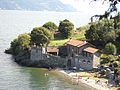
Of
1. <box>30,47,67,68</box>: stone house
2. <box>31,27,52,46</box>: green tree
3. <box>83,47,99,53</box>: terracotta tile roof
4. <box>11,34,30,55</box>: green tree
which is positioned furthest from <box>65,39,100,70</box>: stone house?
<box>11,34,30,55</box>: green tree

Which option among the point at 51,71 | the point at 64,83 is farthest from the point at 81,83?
the point at 51,71

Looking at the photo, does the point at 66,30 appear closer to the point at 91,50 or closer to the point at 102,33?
the point at 102,33

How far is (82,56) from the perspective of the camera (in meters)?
69.2

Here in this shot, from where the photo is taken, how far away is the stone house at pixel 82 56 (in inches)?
2672

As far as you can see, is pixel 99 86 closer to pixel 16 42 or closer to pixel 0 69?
pixel 0 69

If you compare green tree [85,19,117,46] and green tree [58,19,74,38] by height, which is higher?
green tree [58,19,74,38]

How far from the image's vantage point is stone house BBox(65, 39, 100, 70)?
67.9 m

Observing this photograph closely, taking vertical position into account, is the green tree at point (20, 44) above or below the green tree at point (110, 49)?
above

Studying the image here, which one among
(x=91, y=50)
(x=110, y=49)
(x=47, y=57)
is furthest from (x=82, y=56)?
(x=47, y=57)

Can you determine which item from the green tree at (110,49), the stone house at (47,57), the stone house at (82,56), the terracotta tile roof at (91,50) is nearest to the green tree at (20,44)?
the stone house at (47,57)

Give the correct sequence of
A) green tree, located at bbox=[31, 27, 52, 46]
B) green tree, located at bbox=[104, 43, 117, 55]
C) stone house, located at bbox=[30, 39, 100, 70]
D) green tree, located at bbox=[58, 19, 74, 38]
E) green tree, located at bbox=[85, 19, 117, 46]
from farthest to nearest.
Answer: green tree, located at bbox=[58, 19, 74, 38]
green tree, located at bbox=[85, 19, 117, 46]
green tree, located at bbox=[31, 27, 52, 46]
green tree, located at bbox=[104, 43, 117, 55]
stone house, located at bbox=[30, 39, 100, 70]

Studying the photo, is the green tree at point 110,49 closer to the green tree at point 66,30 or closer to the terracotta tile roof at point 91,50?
the terracotta tile roof at point 91,50

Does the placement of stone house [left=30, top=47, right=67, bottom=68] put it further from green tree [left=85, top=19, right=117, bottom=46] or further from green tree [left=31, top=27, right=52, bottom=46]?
green tree [left=85, top=19, right=117, bottom=46]

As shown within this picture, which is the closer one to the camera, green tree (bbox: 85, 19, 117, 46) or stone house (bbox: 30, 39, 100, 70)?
stone house (bbox: 30, 39, 100, 70)
